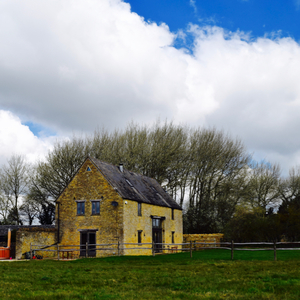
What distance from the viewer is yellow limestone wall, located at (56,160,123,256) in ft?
97.7

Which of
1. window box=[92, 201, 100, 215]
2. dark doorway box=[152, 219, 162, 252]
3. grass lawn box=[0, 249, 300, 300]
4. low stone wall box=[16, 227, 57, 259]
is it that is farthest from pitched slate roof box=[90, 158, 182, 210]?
grass lawn box=[0, 249, 300, 300]

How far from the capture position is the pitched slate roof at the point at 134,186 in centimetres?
3141

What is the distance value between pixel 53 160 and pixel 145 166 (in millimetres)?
10909

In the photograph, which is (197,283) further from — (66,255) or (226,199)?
(226,199)

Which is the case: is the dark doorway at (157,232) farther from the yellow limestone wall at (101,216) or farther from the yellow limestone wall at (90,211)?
the yellow limestone wall at (90,211)

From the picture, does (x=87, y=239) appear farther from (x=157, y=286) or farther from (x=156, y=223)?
(x=157, y=286)

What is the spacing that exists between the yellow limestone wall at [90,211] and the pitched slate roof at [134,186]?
2.26 feet

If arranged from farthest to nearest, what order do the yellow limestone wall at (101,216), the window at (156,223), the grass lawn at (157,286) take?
the window at (156,223) < the yellow limestone wall at (101,216) < the grass lawn at (157,286)

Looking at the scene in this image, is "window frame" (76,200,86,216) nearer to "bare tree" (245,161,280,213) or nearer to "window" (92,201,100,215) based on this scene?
"window" (92,201,100,215)

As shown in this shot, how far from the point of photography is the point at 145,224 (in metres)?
32.8

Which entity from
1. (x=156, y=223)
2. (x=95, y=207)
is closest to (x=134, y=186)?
(x=156, y=223)

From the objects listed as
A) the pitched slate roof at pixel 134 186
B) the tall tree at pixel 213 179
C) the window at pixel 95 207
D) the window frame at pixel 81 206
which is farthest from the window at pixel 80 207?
the tall tree at pixel 213 179

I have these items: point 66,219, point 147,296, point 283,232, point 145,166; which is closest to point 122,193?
point 66,219

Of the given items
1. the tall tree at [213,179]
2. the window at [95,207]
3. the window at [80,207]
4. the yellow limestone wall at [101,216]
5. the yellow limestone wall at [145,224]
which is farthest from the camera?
the tall tree at [213,179]
